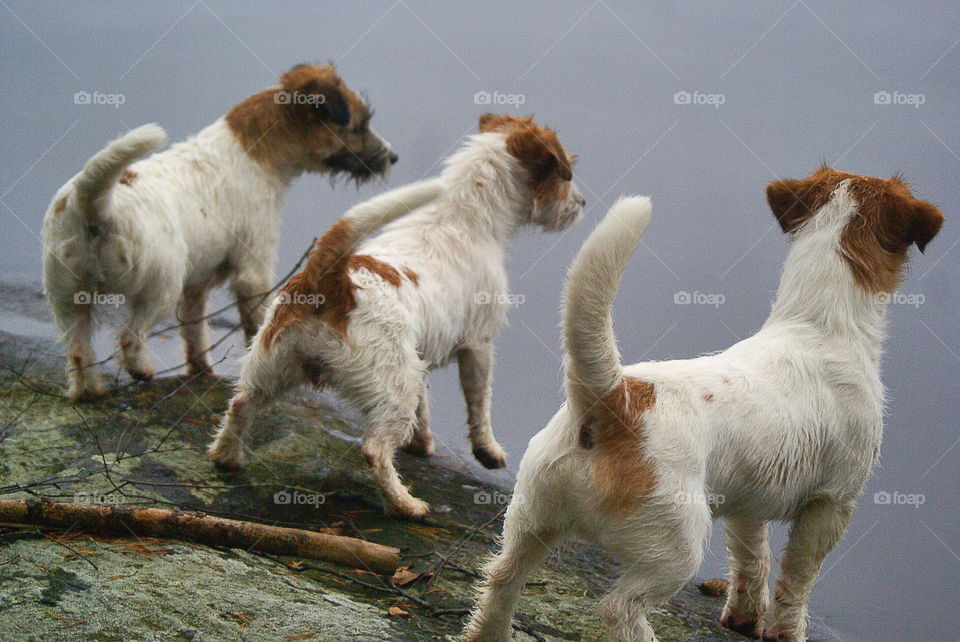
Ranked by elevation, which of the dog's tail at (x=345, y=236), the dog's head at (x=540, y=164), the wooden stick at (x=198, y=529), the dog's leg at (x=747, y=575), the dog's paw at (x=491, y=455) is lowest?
the wooden stick at (x=198, y=529)

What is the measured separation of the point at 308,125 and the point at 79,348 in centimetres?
232

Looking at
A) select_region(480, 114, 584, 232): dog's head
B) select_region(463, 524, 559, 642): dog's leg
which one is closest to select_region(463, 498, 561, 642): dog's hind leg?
select_region(463, 524, 559, 642): dog's leg

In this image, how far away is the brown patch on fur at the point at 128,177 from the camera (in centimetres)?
561

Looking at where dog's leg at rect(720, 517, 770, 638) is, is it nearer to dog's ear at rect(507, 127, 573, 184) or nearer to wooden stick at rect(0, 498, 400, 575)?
wooden stick at rect(0, 498, 400, 575)

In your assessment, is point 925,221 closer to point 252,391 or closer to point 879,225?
point 879,225

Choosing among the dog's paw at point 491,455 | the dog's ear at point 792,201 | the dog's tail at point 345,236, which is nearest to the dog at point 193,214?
the dog's tail at point 345,236

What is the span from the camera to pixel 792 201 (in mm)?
4320

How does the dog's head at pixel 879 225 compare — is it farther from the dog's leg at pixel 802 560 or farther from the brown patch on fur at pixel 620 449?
the brown patch on fur at pixel 620 449

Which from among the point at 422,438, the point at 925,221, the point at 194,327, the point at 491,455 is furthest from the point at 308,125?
the point at 925,221

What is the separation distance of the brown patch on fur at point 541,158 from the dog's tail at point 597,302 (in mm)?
3107

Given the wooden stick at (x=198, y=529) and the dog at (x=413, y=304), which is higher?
the dog at (x=413, y=304)

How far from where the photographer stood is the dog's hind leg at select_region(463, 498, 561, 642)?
327 cm

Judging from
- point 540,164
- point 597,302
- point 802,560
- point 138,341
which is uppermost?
point 540,164

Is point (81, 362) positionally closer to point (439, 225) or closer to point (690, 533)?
point (439, 225)
